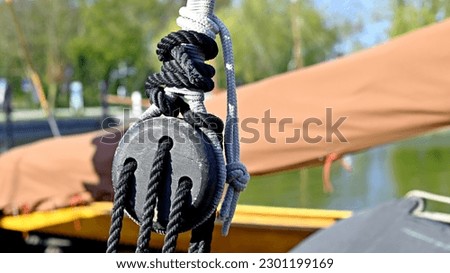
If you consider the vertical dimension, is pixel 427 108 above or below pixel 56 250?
above

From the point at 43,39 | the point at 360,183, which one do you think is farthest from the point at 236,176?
the point at 43,39

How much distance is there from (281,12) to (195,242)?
1322cm

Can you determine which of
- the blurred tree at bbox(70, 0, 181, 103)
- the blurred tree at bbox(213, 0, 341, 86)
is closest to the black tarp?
the blurred tree at bbox(213, 0, 341, 86)

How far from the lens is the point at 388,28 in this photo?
9547 millimetres

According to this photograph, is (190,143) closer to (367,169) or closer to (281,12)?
(367,169)

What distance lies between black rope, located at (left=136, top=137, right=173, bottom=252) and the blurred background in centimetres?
807

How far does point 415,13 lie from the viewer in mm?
9289

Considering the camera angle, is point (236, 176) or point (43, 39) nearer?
point (236, 176)

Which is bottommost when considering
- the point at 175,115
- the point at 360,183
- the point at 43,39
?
the point at 360,183

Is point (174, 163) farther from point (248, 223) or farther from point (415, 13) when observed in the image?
point (415, 13)

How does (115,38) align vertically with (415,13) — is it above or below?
below

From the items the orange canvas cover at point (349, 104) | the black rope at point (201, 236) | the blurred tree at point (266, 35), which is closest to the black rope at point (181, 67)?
the black rope at point (201, 236)

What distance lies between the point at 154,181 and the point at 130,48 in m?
13.9
